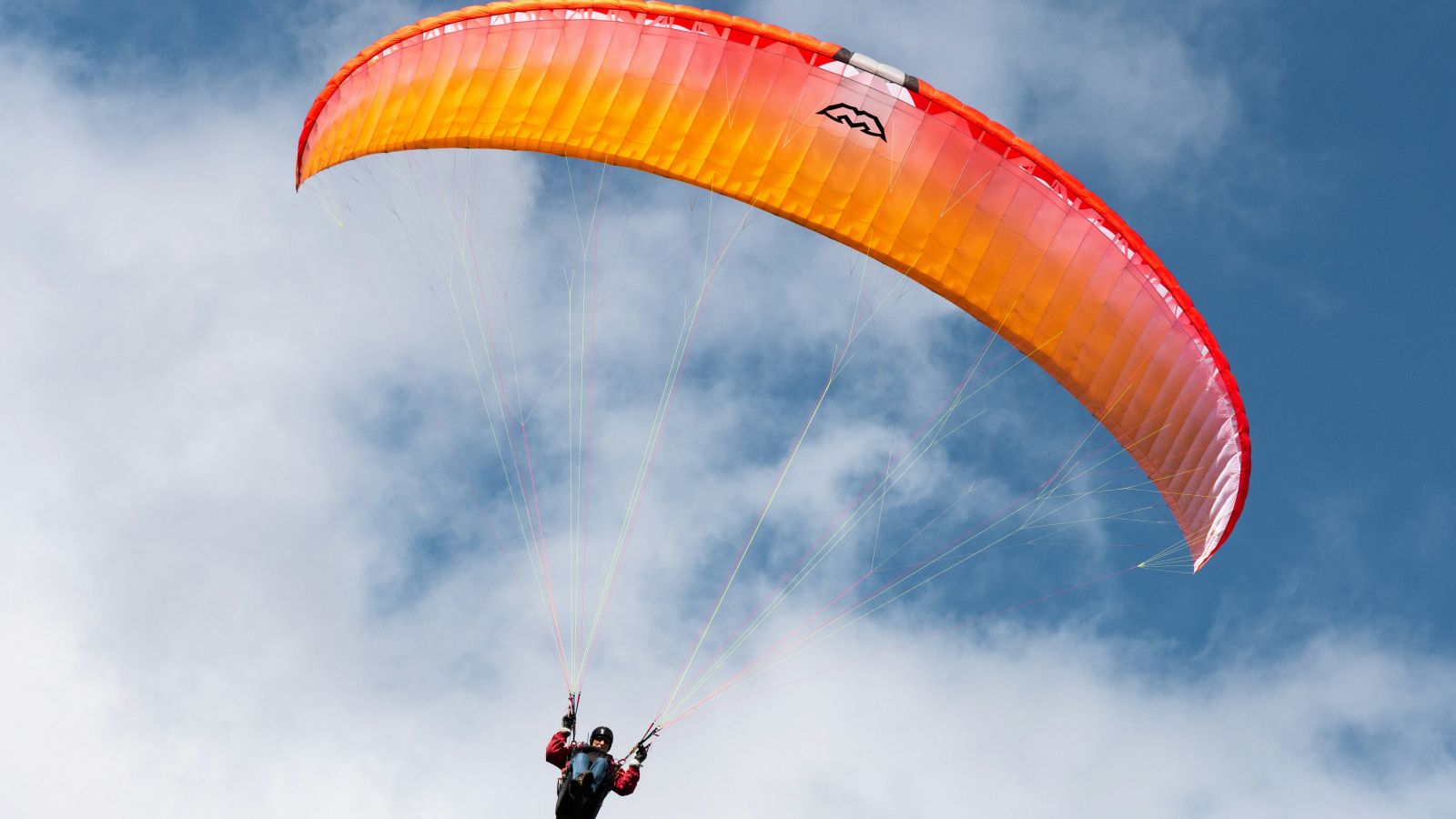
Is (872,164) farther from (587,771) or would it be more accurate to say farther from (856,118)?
(587,771)

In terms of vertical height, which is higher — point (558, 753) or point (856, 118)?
point (856, 118)

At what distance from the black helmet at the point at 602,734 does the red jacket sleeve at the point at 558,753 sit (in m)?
0.29

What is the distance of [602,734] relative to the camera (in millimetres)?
13469

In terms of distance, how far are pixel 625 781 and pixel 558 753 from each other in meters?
0.70

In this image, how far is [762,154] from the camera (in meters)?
14.5

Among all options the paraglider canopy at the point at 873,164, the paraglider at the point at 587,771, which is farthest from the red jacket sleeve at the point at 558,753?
the paraglider canopy at the point at 873,164

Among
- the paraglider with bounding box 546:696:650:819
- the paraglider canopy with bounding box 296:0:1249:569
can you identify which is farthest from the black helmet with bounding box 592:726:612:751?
the paraglider canopy with bounding box 296:0:1249:569

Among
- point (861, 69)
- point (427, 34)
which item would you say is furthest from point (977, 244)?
point (427, 34)

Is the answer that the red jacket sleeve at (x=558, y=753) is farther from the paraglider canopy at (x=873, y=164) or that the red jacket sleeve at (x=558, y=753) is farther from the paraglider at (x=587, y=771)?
Answer: the paraglider canopy at (x=873, y=164)

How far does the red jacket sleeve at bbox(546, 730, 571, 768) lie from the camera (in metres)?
13.3

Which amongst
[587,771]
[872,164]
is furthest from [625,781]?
[872,164]

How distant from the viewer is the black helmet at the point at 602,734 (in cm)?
1346

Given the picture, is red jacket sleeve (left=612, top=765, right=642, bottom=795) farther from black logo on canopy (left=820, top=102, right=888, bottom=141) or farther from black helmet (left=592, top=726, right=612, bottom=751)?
black logo on canopy (left=820, top=102, right=888, bottom=141)

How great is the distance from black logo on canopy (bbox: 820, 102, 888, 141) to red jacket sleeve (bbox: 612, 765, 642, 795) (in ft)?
22.3
